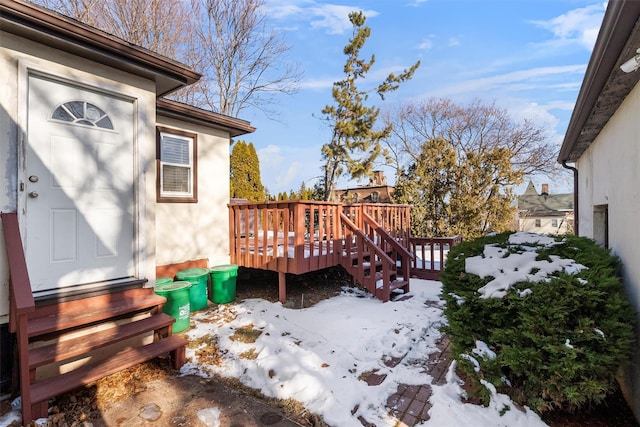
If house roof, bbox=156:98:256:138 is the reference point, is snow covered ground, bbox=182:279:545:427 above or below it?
below

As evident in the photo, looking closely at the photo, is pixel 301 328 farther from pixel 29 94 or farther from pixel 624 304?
pixel 29 94

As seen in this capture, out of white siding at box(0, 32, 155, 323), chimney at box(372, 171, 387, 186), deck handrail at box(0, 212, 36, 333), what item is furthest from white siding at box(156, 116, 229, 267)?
chimney at box(372, 171, 387, 186)

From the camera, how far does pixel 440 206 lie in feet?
43.2

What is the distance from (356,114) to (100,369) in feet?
41.9

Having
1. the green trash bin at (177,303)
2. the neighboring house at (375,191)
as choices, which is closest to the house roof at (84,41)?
the green trash bin at (177,303)

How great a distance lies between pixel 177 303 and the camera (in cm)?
372

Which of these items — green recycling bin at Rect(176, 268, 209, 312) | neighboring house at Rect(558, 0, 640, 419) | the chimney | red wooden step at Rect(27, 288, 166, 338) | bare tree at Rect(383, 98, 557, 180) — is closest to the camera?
neighboring house at Rect(558, 0, 640, 419)

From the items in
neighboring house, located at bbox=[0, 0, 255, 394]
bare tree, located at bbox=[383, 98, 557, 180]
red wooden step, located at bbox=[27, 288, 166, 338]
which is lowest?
red wooden step, located at bbox=[27, 288, 166, 338]

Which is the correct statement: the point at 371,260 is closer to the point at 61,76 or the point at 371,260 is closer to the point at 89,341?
the point at 89,341

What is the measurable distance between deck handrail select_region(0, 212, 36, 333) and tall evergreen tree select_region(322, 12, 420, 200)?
459 inches

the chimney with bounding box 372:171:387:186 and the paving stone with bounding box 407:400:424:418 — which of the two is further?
the chimney with bounding box 372:171:387:186

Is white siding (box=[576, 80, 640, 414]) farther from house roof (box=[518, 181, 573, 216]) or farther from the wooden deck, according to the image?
house roof (box=[518, 181, 573, 216])

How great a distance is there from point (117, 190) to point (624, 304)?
15.2ft

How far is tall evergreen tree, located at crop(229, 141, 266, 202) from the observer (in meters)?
12.5
